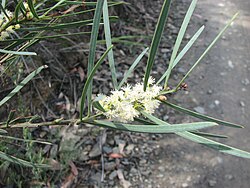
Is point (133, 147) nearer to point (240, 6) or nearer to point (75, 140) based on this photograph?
point (75, 140)

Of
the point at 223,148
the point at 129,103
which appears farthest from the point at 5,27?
the point at 223,148

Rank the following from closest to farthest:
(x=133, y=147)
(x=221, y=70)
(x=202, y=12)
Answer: (x=133, y=147) → (x=221, y=70) → (x=202, y=12)

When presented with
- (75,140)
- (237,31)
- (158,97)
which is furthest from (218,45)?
(158,97)

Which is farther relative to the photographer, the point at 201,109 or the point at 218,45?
the point at 218,45

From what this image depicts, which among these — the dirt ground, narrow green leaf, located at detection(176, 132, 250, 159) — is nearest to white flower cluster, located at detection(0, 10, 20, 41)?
narrow green leaf, located at detection(176, 132, 250, 159)

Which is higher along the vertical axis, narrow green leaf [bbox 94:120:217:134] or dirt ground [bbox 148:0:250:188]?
narrow green leaf [bbox 94:120:217:134]

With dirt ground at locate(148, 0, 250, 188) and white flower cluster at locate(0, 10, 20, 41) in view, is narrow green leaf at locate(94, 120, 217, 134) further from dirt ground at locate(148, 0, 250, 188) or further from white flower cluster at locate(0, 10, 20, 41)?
dirt ground at locate(148, 0, 250, 188)
